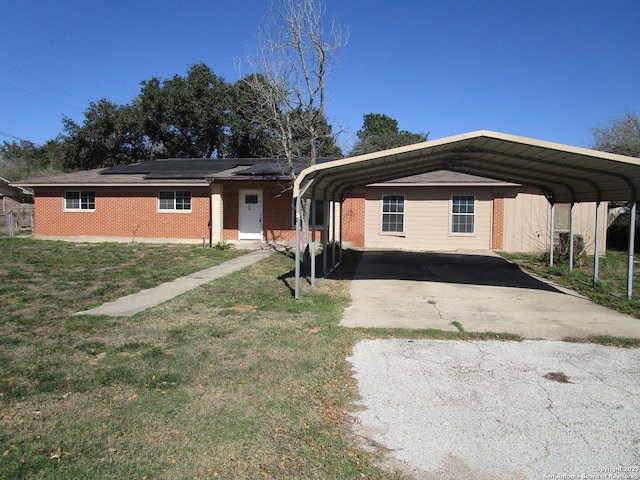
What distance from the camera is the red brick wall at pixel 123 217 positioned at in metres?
18.8

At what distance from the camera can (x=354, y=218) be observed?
19.0m

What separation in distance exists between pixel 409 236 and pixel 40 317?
14.2 meters

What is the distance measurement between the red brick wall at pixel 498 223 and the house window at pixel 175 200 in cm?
1221

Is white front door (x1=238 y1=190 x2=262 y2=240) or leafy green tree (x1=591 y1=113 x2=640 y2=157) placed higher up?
leafy green tree (x1=591 y1=113 x2=640 y2=157)

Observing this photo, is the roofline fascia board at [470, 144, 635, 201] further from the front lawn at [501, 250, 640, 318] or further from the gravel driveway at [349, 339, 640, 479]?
the gravel driveway at [349, 339, 640, 479]

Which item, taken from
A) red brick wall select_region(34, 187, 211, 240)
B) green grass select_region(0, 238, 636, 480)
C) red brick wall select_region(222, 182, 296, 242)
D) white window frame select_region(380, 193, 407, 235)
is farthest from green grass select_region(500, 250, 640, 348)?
red brick wall select_region(34, 187, 211, 240)

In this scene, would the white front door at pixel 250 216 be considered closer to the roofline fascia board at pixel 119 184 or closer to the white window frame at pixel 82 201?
the roofline fascia board at pixel 119 184

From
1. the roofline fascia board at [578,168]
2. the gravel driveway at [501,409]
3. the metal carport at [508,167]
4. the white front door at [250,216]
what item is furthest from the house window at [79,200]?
the gravel driveway at [501,409]

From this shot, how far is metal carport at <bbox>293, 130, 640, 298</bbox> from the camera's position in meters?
7.88

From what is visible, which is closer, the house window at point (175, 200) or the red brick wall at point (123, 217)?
Result: the red brick wall at point (123, 217)

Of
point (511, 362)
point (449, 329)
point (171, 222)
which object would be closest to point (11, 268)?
point (171, 222)

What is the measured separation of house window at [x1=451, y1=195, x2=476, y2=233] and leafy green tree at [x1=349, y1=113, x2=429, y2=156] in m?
24.7

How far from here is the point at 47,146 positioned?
56.1 meters

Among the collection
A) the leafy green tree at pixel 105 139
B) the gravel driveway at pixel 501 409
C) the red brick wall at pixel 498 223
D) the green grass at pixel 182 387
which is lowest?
the gravel driveway at pixel 501 409
